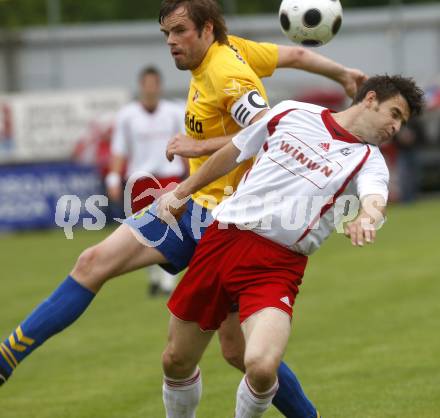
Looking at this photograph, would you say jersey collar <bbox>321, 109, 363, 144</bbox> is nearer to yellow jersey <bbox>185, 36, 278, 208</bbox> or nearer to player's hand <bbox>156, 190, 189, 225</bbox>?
yellow jersey <bbox>185, 36, 278, 208</bbox>

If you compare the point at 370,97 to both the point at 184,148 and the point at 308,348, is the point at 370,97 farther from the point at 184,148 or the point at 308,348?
the point at 308,348

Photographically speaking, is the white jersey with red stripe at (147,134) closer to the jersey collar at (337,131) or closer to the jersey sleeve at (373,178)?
the jersey collar at (337,131)

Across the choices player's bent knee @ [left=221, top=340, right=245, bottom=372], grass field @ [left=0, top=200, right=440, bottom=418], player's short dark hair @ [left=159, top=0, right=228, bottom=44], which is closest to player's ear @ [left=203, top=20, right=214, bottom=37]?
player's short dark hair @ [left=159, top=0, right=228, bottom=44]

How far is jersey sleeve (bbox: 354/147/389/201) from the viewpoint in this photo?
5.07 metres

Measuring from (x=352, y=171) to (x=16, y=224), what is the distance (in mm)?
15227

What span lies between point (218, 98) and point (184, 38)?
373mm

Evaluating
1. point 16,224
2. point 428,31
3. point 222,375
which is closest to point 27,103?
point 16,224

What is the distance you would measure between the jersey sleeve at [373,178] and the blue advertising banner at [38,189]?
14.7 m

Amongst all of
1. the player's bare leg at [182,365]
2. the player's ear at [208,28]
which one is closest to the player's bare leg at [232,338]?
the player's bare leg at [182,365]

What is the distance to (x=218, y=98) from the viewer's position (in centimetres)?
587

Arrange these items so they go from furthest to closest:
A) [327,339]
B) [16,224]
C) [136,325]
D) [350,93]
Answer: [16,224] < [136,325] < [327,339] < [350,93]

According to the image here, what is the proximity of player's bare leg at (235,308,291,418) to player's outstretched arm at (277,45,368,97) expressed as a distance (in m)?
1.80

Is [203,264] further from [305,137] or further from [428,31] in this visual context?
[428,31]

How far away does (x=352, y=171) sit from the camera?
527 cm
